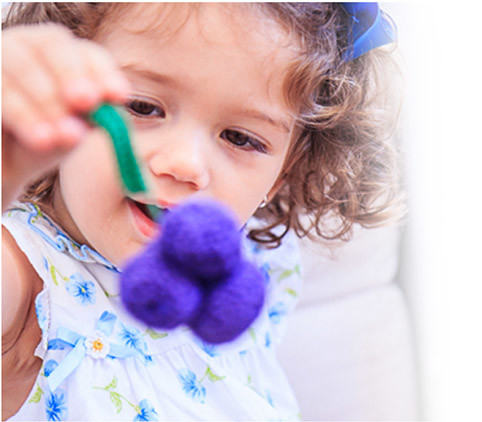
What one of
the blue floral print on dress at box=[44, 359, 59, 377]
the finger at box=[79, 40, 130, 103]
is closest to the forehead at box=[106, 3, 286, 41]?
the finger at box=[79, 40, 130, 103]

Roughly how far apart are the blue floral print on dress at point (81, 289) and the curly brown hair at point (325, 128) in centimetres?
11

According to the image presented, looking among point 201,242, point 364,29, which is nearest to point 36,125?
point 201,242

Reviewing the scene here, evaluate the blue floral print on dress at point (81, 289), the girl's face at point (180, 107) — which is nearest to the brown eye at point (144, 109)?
the girl's face at point (180, 107)

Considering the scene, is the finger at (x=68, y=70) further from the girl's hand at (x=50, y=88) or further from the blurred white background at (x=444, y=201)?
the blurred white background at (x=444, y=201)

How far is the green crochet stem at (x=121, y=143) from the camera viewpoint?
1.04ft

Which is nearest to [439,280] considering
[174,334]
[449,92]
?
[449,92]

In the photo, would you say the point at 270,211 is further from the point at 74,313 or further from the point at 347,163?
the point at 74,313

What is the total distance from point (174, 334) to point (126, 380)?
0.28 ft

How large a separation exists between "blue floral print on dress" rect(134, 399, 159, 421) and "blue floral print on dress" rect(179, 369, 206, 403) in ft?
0.18

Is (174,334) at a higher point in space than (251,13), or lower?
lower

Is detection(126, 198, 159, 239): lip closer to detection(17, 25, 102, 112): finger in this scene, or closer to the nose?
the nose

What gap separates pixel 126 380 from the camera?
657 mm

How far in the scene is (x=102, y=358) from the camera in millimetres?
646

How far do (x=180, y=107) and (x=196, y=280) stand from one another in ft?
0.77
